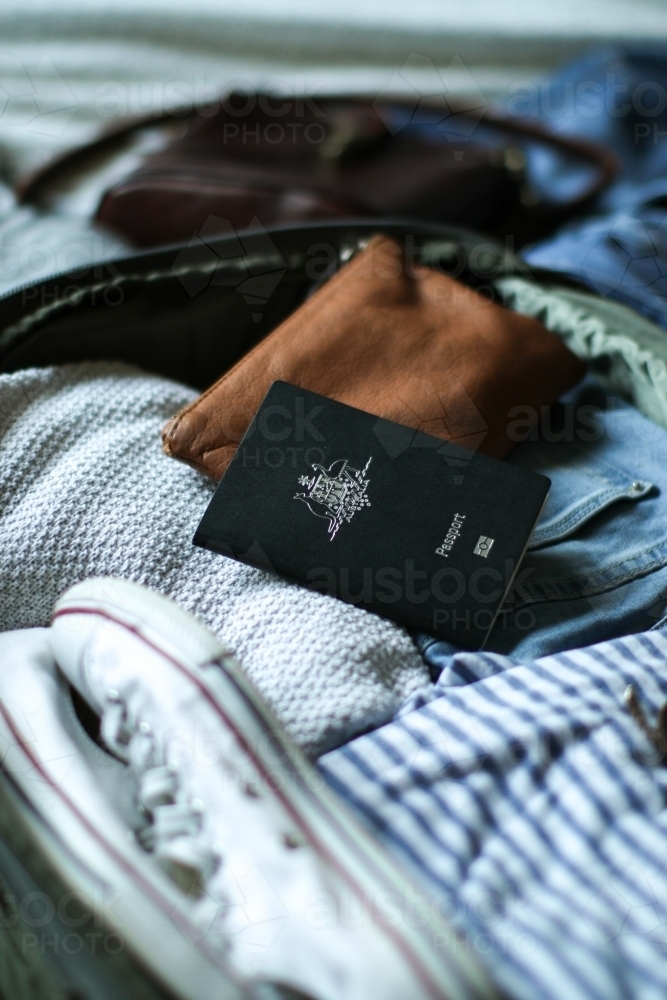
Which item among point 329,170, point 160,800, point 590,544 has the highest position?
point 329,170

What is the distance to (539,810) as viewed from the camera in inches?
18.2

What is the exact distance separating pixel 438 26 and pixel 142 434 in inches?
30.1

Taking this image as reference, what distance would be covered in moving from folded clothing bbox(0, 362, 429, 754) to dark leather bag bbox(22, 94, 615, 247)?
295 millimetres

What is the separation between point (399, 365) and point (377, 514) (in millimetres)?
145

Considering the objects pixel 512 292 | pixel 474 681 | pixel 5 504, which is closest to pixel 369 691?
pixel 474 681

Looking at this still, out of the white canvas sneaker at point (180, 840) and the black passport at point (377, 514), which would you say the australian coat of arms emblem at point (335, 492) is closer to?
the black passport at point (377, 514)

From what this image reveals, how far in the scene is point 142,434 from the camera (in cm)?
61

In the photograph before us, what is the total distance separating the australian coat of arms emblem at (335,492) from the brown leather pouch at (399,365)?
62 mm

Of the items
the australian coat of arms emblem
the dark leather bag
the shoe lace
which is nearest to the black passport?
the australian coat of arms emblem

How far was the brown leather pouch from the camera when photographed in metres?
0.60

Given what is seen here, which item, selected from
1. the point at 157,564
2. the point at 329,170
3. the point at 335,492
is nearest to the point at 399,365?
the point at 335,492

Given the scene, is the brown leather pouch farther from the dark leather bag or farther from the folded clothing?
the dark leather bag

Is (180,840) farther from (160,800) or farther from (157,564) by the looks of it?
(157,564)

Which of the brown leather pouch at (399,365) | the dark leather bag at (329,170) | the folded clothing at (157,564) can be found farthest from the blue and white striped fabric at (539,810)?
the dark leather bag at (329,170)
